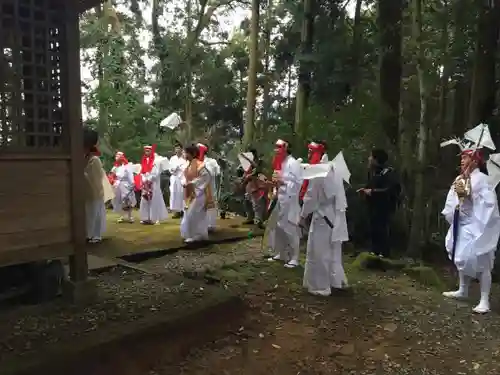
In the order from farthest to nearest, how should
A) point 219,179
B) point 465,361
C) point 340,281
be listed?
1. point 219,179
2. point 340,281
3. point 465,361

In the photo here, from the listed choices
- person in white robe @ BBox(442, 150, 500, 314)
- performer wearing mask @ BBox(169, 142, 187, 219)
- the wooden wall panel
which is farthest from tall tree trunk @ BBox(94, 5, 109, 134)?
person in white robe @ BBox(442, 150, 500, 314)

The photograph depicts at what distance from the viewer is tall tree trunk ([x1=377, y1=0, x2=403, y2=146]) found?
357 inches

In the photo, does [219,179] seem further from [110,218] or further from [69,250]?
[69,250]

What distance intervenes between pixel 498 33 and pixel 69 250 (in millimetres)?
7547

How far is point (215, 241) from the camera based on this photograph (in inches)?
357

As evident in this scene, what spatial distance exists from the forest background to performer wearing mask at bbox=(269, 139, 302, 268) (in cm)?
188

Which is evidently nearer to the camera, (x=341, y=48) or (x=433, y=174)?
(x=433, y=174)

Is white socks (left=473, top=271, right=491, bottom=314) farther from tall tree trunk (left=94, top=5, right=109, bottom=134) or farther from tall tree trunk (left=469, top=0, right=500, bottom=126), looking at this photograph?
tall tree trunk (left=94, top=5, right=109, bottom=134)

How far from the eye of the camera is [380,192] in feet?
24.9

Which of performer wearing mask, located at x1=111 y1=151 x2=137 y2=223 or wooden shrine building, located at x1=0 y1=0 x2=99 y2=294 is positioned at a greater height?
wooden shrine building, located at x1=0 y1=0 x2=99 y2=294

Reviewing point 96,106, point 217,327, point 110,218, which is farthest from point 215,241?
point 96,106

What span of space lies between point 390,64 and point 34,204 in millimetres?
7020

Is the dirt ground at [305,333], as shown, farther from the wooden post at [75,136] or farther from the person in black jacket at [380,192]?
the person in black jacket at [380,192]

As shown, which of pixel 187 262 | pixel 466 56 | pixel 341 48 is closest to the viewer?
pixel 187 262
